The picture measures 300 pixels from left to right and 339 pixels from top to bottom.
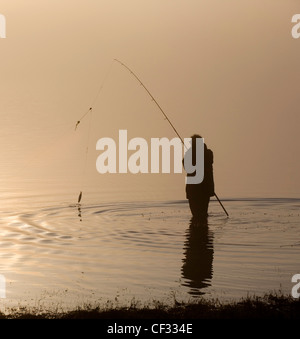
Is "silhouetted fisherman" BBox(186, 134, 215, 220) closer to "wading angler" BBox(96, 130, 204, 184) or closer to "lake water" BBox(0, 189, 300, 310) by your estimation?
"lake water" BBox(0, 189, 300, 310)

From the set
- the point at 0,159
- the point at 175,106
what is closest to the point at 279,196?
the point at 0,159

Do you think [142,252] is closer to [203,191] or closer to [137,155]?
[203,191]

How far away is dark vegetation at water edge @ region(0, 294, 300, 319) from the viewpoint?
37.8ft

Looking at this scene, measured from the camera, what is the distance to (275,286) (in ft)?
47.8

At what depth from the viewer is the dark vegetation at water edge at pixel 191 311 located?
37.8 feet

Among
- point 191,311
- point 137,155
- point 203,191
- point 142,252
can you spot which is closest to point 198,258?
point 142,252

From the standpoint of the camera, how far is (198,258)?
17.4 meters

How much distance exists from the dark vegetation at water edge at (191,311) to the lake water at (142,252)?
0.89 m

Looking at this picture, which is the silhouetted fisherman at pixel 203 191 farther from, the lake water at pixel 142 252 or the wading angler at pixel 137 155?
the wading angler at pixel 137 155

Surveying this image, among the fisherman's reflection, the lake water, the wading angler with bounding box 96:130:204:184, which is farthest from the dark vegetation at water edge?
the wading angler with bounding box 96:130:204:184

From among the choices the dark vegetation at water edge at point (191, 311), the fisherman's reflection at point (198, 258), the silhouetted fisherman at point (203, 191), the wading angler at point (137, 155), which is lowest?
the dark vegetation at water edge at point (191, 311)

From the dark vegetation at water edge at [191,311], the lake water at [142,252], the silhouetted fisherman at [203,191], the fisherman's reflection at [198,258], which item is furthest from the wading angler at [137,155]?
the dark vegetation at water edge at [191,311]

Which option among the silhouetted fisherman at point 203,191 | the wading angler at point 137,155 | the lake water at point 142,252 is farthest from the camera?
the wading angler at point 137,155

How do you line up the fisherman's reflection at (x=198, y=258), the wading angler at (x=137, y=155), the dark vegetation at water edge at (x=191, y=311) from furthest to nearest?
the wading angler at (x=137, y=155) → the fisherman's reflection at (x=198, y=258) → the dark vegetation at water edge at (x=191, y=311)
